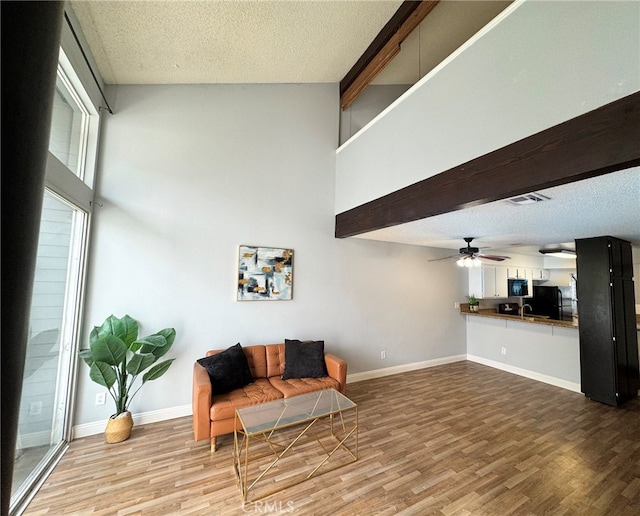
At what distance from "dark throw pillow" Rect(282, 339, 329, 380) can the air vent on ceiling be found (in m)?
2.63

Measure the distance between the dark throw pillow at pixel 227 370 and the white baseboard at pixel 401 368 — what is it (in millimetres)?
1826

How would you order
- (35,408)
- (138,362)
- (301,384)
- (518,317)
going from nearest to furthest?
(35,408)
(138,362)
(301,384)
(518,317)

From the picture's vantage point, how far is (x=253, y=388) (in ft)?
10.2

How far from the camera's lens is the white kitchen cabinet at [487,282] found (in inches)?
226

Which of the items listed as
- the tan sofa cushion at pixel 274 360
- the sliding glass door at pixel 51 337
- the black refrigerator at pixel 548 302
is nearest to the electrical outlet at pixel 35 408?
the sliding glass door at pixel 51 337

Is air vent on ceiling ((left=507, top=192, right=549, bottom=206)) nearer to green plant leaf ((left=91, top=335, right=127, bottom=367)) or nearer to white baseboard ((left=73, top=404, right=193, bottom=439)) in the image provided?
green plant leaf ((left=91, top=335, right=127, bottom=367))

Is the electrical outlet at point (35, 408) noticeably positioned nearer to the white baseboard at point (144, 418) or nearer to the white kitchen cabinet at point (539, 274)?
the white baseboard at point (144, 418)

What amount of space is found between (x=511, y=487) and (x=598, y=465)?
102 centimetres

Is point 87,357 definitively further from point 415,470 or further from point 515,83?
point 515,83

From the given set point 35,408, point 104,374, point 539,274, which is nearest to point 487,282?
point 539,274

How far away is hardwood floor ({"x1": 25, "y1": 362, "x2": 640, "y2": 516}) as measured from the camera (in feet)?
6.98

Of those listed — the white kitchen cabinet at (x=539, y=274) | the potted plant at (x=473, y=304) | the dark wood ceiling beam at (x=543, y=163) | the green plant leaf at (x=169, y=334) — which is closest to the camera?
the dark wood ceiling beam at (x=543, y=163)

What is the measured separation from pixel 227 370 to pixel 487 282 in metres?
5.26

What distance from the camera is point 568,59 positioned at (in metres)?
Result: 1.75
